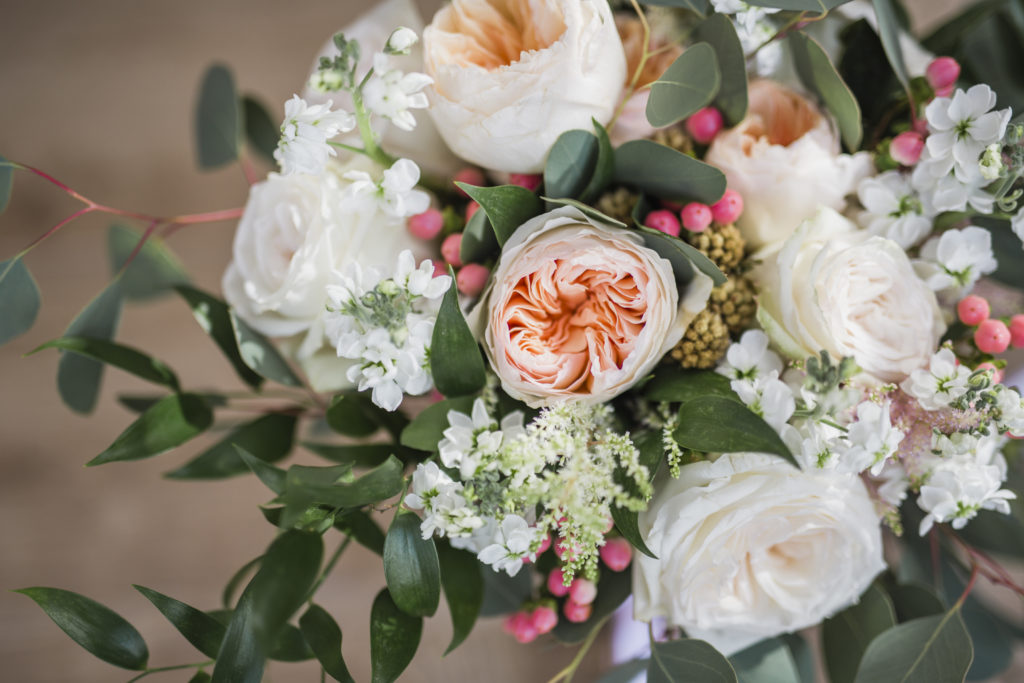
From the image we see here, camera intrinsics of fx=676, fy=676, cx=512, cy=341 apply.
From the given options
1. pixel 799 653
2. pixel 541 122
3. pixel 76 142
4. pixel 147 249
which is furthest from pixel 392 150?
pixel 76 142

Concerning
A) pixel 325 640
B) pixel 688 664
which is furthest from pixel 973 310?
pixel 325 640

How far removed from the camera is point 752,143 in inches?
21.8

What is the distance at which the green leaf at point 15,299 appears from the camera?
1.90 ft

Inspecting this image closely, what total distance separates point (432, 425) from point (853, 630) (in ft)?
1.48

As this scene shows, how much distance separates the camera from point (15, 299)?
0.59m

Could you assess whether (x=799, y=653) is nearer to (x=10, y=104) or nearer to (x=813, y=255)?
(x=813, y=255)

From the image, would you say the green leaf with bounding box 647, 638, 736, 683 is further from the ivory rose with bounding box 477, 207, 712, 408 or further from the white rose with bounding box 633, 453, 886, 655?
the ivory rose with bounding box 477, 207, 712, 408

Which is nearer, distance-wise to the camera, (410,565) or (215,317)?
(410,565)

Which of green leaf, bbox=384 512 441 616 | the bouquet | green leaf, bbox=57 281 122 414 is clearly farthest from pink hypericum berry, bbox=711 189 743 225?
green leaf, bbox=57 281 122 414

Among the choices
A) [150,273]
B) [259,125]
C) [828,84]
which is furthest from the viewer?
[259,125]

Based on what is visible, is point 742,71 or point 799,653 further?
point 799,653

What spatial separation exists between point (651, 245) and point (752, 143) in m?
0.14

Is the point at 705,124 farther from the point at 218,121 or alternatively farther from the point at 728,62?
the point at 218,121

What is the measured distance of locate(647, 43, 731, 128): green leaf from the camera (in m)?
0.49
